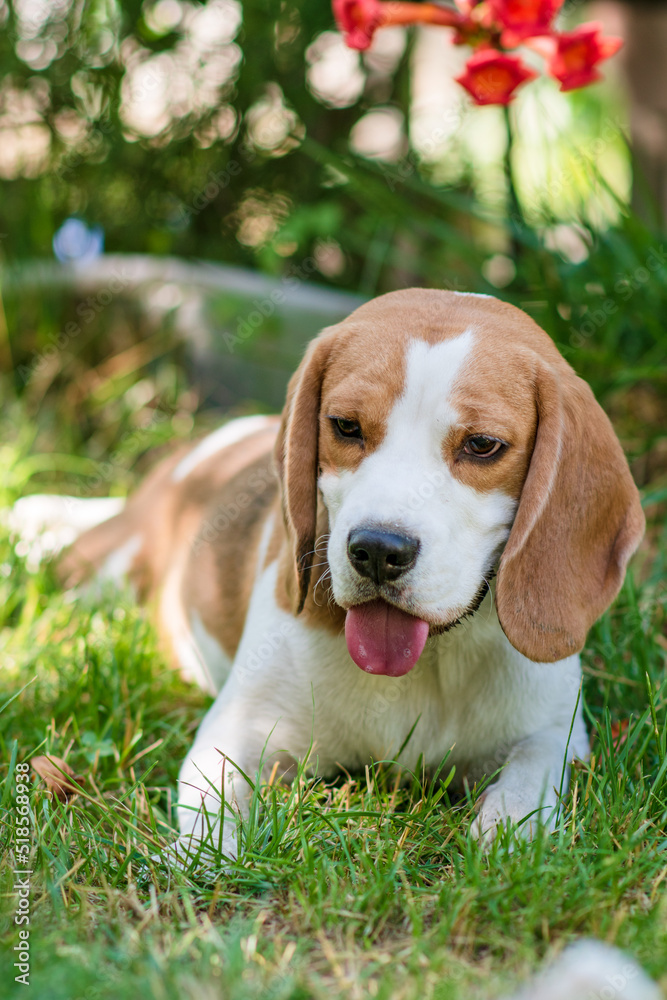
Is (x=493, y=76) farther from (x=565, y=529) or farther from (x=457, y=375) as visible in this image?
(x=565, y=529)

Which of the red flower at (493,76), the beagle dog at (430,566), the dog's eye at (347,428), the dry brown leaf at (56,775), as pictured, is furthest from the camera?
the red flower at (493,76)

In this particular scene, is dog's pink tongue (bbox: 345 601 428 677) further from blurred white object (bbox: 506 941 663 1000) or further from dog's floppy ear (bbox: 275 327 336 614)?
blurred white object (bbox: 506 941 663 1000)

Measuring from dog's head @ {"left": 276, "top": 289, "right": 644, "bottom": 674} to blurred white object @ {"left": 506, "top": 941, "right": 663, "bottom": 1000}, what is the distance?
83cm

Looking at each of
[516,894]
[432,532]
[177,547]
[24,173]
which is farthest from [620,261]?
[24,173]

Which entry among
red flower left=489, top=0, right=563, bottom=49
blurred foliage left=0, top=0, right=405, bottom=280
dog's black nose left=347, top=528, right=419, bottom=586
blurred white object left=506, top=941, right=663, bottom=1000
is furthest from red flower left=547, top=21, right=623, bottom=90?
blurred white object left=506, top=941, right=663, bottom=1000

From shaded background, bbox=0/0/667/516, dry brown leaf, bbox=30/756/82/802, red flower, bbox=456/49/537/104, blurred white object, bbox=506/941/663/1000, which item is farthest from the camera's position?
shaded background, bbox=0/0/667/516

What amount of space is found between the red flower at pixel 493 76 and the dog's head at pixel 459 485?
1319 millimetres

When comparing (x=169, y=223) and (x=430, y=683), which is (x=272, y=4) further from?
(x=430, y=683)

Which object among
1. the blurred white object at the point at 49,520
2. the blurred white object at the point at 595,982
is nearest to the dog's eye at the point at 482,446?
the blurred white object at the point at 595,982

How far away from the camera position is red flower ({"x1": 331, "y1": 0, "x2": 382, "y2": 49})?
3596 millimetres

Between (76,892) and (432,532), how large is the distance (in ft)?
3.72

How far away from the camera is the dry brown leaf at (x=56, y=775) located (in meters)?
2.64

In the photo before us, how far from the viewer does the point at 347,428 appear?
256 centimetres

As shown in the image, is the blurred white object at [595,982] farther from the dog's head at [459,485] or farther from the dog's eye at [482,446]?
the dog's eye at [482,446]
